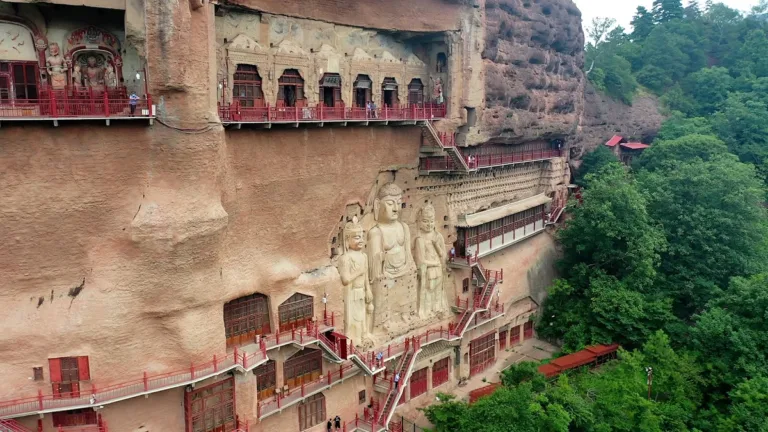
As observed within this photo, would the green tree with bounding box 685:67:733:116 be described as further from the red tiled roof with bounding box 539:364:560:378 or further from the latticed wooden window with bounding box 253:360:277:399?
the latticed wooden window with bounding box 253:360:277:399

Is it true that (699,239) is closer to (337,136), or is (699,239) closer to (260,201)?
(337,136)

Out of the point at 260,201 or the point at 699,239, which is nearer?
the point at 260,201

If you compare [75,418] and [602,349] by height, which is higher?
[75,418]

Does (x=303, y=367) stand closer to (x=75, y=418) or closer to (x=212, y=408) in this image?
(x=212, y=408)

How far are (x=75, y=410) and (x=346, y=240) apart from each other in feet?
34.9

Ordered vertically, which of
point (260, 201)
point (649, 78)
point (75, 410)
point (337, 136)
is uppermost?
point (649, 78)

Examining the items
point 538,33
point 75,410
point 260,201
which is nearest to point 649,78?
point 538,33

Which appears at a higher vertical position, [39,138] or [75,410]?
[39,138]

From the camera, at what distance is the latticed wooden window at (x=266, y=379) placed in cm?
2114

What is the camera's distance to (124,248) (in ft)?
57.3

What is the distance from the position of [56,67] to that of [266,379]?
458 inches

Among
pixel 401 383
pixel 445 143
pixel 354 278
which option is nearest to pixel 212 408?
pixel 354 278

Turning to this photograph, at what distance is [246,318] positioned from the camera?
20.9 meters

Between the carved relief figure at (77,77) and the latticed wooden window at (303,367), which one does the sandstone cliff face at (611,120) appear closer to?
the latticed wooden window at (303,367)
